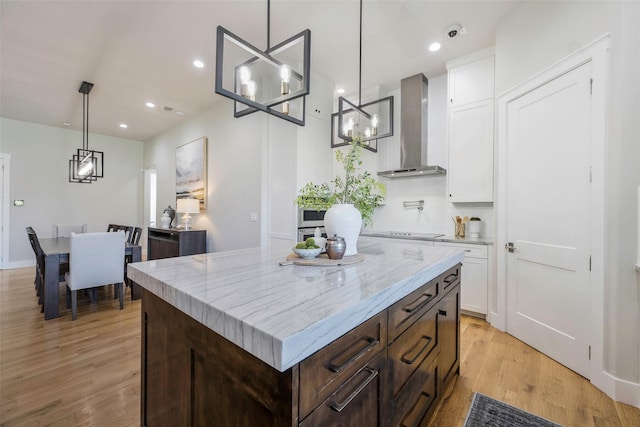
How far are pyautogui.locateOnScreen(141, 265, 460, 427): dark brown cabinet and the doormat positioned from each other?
0.30 meters

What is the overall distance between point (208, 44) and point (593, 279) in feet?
14.0

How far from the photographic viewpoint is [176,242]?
14.6 feet

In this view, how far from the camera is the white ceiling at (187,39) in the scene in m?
2.60

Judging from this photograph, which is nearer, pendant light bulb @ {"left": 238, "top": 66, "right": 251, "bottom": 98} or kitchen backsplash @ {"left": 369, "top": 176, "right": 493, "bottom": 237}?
pendant light bulb @ {"left": 238, "top": 66, "right": 251, "bottom": 98}

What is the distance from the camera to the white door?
2.05 meters

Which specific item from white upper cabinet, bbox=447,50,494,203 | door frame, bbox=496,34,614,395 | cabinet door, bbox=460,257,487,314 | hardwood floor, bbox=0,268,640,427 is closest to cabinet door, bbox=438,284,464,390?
hardwood floor, bbox=0,268,640,427

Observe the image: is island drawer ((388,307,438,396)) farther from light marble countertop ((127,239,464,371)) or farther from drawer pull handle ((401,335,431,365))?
light marble countertop ((127,239,464,371))

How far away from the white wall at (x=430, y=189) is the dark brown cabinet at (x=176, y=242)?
3.18 meters

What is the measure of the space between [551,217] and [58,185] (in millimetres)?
8705

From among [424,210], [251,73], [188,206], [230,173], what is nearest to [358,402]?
[251,73]

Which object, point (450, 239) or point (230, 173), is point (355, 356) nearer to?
point (450, 239)

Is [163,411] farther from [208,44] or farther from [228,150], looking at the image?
[228,150]

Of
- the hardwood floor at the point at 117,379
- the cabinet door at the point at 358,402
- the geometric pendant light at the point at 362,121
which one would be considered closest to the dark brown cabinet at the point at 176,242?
the hardwood floor at the point at 117,379

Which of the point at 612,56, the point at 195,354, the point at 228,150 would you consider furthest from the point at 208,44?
the point at 612,56
